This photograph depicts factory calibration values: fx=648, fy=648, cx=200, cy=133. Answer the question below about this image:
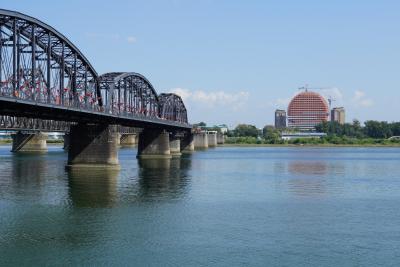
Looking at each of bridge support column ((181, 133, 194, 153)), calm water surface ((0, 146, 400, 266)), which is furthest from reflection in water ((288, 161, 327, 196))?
bridge support column ((181, 133, 194, 153))

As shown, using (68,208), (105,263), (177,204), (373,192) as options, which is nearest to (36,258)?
(105,263)

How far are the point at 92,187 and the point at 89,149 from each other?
72.2 ft

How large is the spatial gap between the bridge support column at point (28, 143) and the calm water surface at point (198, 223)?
10437 centimetres

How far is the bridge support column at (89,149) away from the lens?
82500mm

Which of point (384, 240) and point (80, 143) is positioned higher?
point (80, 143)

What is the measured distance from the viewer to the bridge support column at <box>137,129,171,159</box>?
12719 centimetres

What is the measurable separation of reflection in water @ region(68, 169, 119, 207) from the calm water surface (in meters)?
0.11

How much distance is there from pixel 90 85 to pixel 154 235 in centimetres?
5422

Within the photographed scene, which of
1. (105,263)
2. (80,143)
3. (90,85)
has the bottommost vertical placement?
(105,263)

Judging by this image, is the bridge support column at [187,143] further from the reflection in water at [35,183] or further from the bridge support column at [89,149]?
the bridge support column at [89,149]

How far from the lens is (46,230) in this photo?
123 feet

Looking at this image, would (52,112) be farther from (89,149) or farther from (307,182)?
(307,182)

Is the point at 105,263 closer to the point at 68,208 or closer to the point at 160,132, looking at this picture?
the point at 68,208

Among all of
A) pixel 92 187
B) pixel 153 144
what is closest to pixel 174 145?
pixel 153 144
